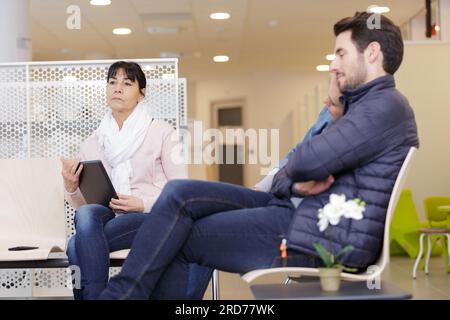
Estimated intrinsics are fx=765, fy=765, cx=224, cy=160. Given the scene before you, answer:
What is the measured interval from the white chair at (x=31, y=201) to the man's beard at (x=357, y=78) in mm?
1746

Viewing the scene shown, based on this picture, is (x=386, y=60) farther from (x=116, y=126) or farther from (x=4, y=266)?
(x=4, y=266)

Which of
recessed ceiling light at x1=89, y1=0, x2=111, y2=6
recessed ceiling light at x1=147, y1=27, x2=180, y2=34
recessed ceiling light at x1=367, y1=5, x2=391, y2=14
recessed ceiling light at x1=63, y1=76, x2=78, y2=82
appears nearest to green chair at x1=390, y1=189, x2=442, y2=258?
recessed ceiling light at x1=367, y1=5, x2=391, y2=14

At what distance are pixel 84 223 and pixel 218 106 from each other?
11635 mm

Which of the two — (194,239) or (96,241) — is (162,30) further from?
(194,239)

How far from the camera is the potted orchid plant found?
204 centimetres

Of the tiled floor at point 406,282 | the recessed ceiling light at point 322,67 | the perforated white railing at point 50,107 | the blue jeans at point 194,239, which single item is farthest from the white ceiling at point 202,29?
the blue jeans at point 194,239

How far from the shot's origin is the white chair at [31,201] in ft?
11.8

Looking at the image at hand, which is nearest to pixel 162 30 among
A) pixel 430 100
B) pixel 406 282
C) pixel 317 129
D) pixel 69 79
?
pixel 430 100

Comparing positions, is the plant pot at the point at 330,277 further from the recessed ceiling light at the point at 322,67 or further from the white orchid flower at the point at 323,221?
the recessed ceiling light at the point at 322,67

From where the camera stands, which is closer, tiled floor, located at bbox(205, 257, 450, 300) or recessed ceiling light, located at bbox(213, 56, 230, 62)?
tiled floor, located at bbox(205, 257, 450, 300)

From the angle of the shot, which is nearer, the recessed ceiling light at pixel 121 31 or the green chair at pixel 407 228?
the green chair at pixel 407 228

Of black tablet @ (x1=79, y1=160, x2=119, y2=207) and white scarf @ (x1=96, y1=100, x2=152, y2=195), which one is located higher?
white scarf @ (x1=96, y1=100, x2=152, y2=195)

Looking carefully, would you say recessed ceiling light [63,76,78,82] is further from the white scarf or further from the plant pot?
the plant pot
